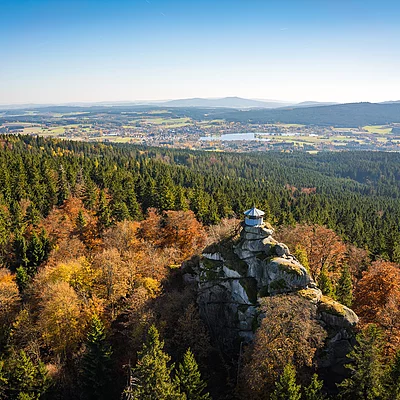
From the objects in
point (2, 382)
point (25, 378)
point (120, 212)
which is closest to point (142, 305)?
point (25, 378)

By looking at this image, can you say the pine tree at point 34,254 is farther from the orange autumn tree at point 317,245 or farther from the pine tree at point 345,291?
the pine tree at point 345,291

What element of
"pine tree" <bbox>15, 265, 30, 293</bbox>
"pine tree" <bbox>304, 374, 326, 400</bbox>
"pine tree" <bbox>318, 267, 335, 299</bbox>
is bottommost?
"pine tree" <bbox>15, 265, 30, 293</bbox>

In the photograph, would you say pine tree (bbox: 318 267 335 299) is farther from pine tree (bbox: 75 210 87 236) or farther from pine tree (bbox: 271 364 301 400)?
pine tree (bbox: 75 210 87 236)

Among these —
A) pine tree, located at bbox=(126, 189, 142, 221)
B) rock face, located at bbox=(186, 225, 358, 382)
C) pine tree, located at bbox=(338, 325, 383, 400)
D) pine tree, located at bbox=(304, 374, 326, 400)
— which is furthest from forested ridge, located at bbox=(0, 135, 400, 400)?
rock face, located at bbox=(186, 225, 358, 382)

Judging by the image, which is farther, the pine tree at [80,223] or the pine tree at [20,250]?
the pine tree at [80,223]

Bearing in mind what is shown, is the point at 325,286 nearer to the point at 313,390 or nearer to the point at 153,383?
the point at 313,390

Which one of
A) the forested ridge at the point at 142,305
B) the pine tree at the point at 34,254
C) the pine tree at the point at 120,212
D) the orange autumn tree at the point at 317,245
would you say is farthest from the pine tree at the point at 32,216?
the orange autumn tree at the point at 317,245

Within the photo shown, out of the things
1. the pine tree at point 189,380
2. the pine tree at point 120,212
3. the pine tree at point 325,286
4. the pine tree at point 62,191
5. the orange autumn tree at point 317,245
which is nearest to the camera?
the pine tree at point 189,380
